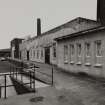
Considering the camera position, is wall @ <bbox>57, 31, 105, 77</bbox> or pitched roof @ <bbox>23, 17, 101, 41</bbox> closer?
wall @ <bbox>57, 31, 105, 77</bbox>

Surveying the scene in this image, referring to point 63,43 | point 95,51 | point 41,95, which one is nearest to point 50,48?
point 63,43

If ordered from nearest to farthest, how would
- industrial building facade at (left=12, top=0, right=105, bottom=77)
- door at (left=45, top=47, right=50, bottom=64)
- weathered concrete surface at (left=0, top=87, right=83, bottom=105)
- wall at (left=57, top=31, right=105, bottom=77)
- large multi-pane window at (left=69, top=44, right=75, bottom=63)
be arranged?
weathered concrete surface at (left=0, top=87, right=83, bottom=105) → wall at (left=57, top=31, right=105, bottom=77) → industrial building facade at (left=12, top=0, right=105, bottom=77) → large multi-pane window at (left=69, top=44, right=75, bottom=63) → door at (left=45, top=47, right=50, bottom=64)

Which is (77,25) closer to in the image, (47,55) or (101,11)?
(101,11)

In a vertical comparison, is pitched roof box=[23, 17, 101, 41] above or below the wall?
above

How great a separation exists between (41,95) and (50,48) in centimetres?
1311

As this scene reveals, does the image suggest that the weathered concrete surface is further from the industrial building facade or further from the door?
the door

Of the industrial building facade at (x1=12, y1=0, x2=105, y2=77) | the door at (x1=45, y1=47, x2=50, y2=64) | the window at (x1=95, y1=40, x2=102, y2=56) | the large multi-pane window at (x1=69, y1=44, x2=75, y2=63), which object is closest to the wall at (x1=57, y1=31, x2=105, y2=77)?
the industrial building facade at (x1=12, y1=0, x2=105, y2=77)

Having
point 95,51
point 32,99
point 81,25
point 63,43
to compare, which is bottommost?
point 32,99

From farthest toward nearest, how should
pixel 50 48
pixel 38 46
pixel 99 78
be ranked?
pixel 38 46, pixel 50 48, pixel 99 78

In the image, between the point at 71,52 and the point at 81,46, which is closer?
the point at 81,46

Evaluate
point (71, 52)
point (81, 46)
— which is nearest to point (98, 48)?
point (81, 46)

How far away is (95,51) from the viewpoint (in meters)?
10.6

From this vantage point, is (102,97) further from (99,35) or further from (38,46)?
(38,46)

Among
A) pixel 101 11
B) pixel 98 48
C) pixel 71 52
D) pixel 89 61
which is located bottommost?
pixel 89 61
